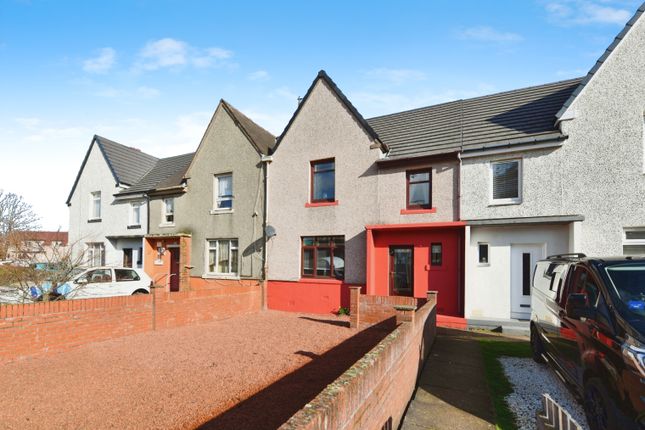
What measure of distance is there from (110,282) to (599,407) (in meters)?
14.5

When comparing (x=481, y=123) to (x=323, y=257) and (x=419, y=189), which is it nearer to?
(x=419, y=189)

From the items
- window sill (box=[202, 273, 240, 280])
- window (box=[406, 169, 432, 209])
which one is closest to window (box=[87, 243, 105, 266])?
window sill (box=[202, 273, 240, 280])

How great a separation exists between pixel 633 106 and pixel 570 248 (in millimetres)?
4281

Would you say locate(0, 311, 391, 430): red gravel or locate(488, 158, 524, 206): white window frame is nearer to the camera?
locate(0, 311, 391, 430): red gravel

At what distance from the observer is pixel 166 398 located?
5.49 m

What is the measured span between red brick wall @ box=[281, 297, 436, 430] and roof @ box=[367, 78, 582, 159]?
26.5 feet

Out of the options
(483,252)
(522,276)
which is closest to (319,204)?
(483,252)

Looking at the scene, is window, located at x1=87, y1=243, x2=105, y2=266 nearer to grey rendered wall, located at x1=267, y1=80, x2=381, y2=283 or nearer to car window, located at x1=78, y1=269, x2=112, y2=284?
car window, located at x1=78, y1=269, x2=112, y2=284

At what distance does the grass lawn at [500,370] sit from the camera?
4.87 metres

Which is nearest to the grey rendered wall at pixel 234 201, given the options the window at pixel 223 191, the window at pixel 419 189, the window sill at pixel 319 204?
the window at pixel 223 191

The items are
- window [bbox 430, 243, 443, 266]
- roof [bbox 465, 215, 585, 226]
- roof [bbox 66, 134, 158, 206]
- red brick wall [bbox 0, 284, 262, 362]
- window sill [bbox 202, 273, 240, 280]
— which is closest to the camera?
red brick wall [bbox 0, 284, 262, 362]

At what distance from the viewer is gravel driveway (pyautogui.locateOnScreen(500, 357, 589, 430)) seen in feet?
16.2

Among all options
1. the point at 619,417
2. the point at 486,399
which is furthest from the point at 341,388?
the point at 486,399

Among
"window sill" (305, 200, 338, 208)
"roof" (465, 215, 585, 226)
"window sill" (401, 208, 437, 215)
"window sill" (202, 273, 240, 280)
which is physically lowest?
"window sill" (202, 273, 240, 280)
